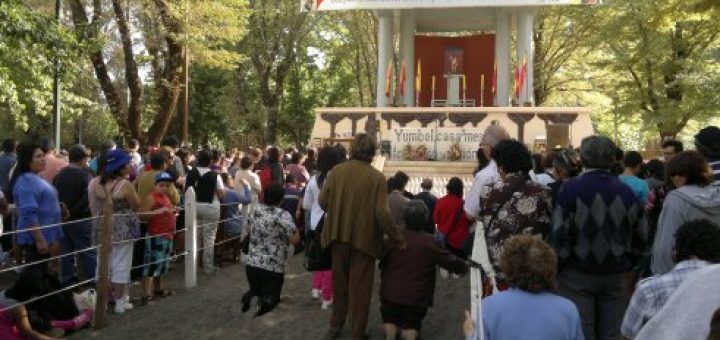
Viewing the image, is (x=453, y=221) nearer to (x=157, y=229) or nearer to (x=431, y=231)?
(x=431, y=231)

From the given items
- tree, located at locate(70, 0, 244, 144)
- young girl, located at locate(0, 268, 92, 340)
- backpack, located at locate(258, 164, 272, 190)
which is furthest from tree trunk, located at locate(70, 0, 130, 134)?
young girl, located at locate(0, 268, 92, 340)

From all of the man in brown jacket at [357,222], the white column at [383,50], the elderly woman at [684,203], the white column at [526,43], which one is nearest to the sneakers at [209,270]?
the man in brown jacket at [357,222]

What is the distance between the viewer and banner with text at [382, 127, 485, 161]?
61.9 ft

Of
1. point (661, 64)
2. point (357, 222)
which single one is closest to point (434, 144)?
point (661, 64)

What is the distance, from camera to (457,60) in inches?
1264

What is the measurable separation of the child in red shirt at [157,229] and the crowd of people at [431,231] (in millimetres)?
16

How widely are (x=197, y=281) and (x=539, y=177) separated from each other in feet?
15.7

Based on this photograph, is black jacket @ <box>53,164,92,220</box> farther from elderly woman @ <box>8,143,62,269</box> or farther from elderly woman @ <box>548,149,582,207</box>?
elderly woman @ <box>548,149,582,207</box>

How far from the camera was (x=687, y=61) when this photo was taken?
24.8m

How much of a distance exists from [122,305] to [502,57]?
2320cm

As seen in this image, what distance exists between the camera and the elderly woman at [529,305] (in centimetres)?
327

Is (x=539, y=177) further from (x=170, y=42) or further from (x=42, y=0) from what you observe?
(x=42, y=0)

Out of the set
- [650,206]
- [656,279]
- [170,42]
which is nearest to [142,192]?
[650,206]

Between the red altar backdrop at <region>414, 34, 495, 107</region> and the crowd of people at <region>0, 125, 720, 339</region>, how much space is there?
73.1 feet
